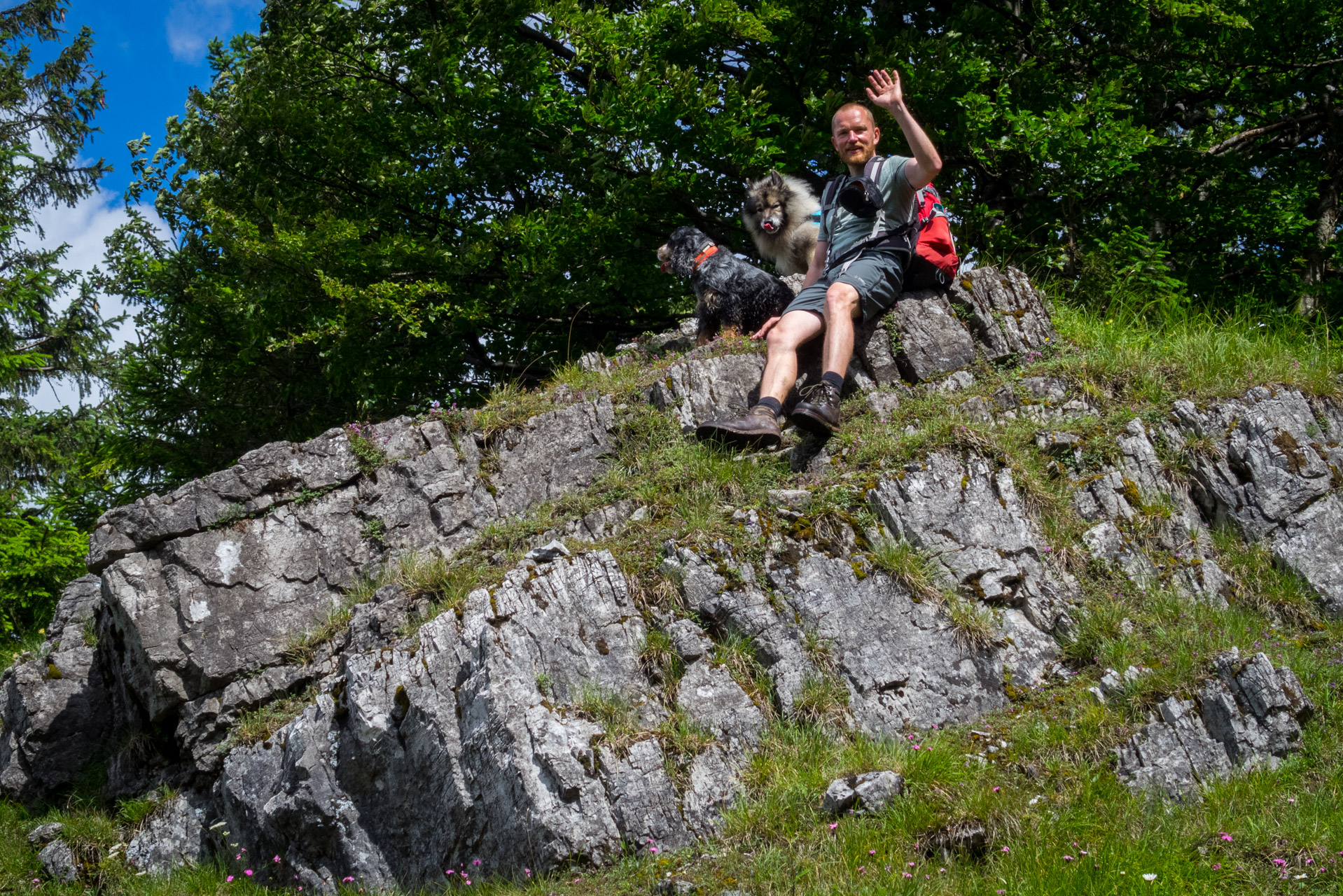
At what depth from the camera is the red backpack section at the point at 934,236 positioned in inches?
298

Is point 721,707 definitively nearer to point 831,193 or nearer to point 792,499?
point 792,499

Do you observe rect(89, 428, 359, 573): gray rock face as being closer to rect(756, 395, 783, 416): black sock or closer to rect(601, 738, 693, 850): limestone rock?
rect(756, 395, 783, 416): black sock

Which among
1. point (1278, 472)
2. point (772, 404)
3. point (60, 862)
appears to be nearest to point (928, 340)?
point (772, 404)

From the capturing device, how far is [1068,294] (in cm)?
921

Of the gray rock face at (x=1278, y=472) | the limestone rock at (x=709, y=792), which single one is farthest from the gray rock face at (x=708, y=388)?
the limestone rock at (x=709, y=792)

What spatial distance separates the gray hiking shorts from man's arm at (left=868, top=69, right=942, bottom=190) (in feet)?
2.60

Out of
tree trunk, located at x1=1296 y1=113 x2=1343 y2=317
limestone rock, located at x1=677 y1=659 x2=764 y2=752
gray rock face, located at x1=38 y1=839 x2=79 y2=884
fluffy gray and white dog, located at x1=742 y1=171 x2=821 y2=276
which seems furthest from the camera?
tree trunk, located at x1=1296 y1=113 x2=1343 y2=317

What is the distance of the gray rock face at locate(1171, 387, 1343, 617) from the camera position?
572 centimetres

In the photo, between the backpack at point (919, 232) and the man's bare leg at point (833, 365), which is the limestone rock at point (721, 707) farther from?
the backpack at point (919, 232)

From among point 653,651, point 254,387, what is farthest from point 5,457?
point 653,651

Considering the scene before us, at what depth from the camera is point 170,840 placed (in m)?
5.97

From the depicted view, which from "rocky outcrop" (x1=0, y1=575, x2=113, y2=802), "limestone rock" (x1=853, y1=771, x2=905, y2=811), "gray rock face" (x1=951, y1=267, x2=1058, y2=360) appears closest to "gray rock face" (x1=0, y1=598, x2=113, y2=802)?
"rocky outcrop" (x1=0, y1=575, x2=113, y2=802)

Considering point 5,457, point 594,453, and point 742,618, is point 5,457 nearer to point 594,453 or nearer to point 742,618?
point 594,453

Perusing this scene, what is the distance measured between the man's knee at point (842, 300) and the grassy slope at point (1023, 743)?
733 millimetres
